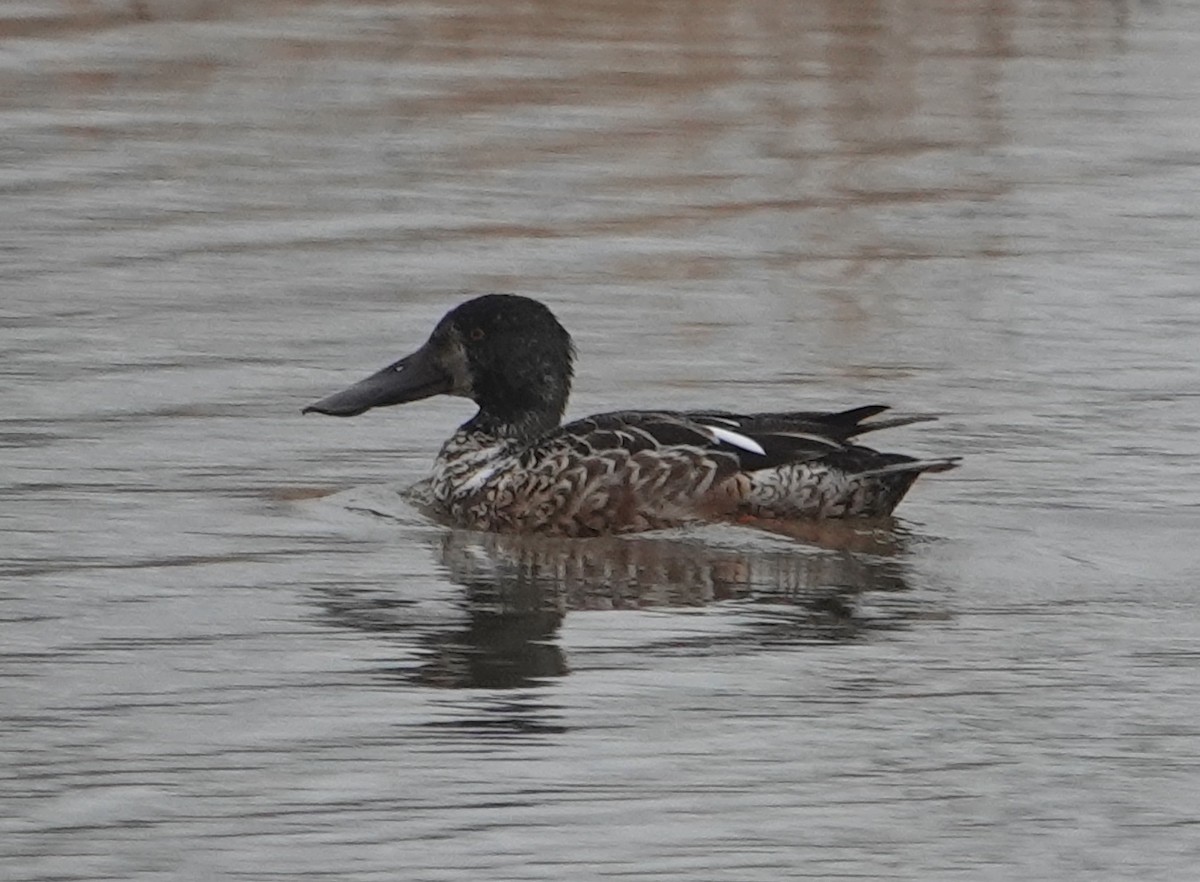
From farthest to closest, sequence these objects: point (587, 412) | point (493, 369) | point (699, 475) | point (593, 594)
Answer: point (587, 412) → point (493, 369) → point (699, 475) → point (593, 594)

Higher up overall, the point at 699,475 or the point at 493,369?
the point at 493,369

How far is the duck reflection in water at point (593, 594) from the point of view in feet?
26.5

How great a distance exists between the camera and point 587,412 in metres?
11.5

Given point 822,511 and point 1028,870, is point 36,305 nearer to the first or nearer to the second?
point 822,511

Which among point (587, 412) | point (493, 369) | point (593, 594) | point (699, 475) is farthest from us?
point (587, 412)

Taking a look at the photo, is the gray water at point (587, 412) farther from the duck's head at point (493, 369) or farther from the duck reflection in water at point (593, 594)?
the duck's head at point (493, 369)

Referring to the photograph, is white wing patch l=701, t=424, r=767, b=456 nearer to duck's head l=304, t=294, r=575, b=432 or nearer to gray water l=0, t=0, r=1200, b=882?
gray water l=0, t=0, r=1200, b=882

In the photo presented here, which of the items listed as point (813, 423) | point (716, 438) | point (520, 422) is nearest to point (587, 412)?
point (520, 422)

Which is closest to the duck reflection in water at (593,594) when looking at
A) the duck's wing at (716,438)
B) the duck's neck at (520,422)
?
the duck's wing at (716,438)

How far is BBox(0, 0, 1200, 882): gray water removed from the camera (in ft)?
22.2

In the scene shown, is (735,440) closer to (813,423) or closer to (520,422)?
(813,423)

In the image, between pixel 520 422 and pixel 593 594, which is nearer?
pixel 593 594

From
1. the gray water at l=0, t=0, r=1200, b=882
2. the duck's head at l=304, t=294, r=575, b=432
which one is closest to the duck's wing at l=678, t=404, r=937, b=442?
the gray water at l=0, t=0, r=1200, b=882

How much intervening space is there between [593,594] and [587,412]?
2.67 metres
